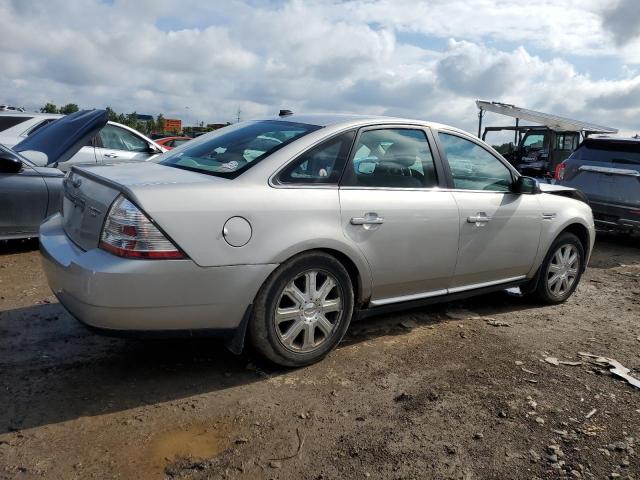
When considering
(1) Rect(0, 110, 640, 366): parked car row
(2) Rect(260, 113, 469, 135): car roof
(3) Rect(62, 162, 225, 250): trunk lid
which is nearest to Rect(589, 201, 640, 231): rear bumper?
(1) Rect(0, 110, 640, 366): parked car row

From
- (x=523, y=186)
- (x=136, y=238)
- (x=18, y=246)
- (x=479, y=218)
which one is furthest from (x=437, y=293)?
(x=18, y=246)

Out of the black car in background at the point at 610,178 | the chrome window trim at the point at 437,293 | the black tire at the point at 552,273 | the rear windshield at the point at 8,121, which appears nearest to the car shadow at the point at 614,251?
the black car in background at the point at 610,178

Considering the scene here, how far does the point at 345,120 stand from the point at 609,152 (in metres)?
6.30

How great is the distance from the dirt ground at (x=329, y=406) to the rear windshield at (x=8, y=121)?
5281 millimetres

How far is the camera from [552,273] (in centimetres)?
534

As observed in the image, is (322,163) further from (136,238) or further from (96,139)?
(96,139)

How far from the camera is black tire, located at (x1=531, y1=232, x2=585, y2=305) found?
5234 mm

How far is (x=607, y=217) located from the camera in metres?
8.47

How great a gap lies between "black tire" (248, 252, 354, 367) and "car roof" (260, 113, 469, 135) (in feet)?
3.18

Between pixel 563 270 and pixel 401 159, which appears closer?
pixel 401 159

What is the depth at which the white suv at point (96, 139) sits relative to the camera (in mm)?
8820

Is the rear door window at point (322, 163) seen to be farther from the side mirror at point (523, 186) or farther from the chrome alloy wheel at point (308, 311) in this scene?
the side mirror at point (523, 186)

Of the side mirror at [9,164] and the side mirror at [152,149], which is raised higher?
the side mirror at [152,149]

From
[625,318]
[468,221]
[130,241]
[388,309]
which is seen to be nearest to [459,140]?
[468,221]
